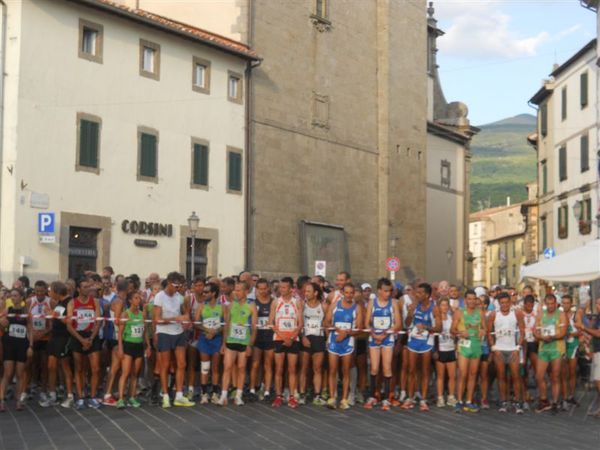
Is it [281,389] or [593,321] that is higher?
[593,321]

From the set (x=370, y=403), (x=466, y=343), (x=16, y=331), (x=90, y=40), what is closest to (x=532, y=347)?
(x=466, y=343)

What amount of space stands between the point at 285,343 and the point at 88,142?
1630 cm

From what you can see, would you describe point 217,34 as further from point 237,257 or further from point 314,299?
point 314,299

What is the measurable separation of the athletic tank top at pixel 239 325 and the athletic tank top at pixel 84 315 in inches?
82.2

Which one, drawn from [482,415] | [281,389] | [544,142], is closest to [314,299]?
[281,389]

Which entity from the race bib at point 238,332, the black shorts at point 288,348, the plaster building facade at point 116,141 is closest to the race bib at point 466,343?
the black shorts at point 288,348

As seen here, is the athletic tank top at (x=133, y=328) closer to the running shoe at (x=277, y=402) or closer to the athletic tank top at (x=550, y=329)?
the running shoe at (x=277, y=402)

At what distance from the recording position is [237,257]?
3750 cm

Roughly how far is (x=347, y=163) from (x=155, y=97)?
13.6 meters

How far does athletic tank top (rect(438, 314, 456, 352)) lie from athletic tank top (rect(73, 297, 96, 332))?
5367 mm

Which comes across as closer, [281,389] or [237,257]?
[281,389]

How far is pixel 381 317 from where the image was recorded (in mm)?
16531

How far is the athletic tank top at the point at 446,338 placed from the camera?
1670 centimetres

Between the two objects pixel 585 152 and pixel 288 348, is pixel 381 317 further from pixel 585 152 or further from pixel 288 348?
pixel 585 152
